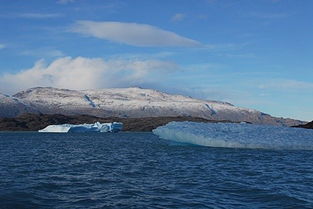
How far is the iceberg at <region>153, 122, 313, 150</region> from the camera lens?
40250 mm

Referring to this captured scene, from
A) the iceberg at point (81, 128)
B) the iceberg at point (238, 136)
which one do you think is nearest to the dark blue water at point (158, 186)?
the iceberg at point (238, 136)

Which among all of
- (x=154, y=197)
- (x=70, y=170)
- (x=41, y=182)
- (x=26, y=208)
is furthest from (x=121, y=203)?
(x=70, y=170)

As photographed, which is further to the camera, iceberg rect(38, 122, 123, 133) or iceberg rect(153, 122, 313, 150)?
iceberg rect(38, 122, 123, 133)

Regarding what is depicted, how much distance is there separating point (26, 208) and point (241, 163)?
61.3 ft

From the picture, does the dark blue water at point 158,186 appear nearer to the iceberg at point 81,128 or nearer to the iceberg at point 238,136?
the iceberg at point 238,136

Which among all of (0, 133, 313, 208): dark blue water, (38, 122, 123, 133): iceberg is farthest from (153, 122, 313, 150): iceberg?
(38, 122, 123, 133): iceberg

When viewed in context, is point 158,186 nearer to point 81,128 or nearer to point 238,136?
A: point 238,136

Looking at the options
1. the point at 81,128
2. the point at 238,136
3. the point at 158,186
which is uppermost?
the point at 81,128

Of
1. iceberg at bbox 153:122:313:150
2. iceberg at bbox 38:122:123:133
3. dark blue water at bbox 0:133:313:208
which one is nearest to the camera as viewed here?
Answer: dark blue water at bbox 0:133:313:208

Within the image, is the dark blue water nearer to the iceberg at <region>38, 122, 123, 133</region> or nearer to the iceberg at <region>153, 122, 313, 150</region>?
the iceberg at <region>153, 122, 313, 150</region>

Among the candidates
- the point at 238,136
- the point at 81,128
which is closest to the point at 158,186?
the point at 238,136

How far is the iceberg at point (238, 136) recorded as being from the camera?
132ft

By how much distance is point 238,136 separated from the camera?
4291 centimetres

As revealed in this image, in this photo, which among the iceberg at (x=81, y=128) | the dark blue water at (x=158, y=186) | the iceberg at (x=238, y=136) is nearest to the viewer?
the dark blue water at (x=158, y=186)
